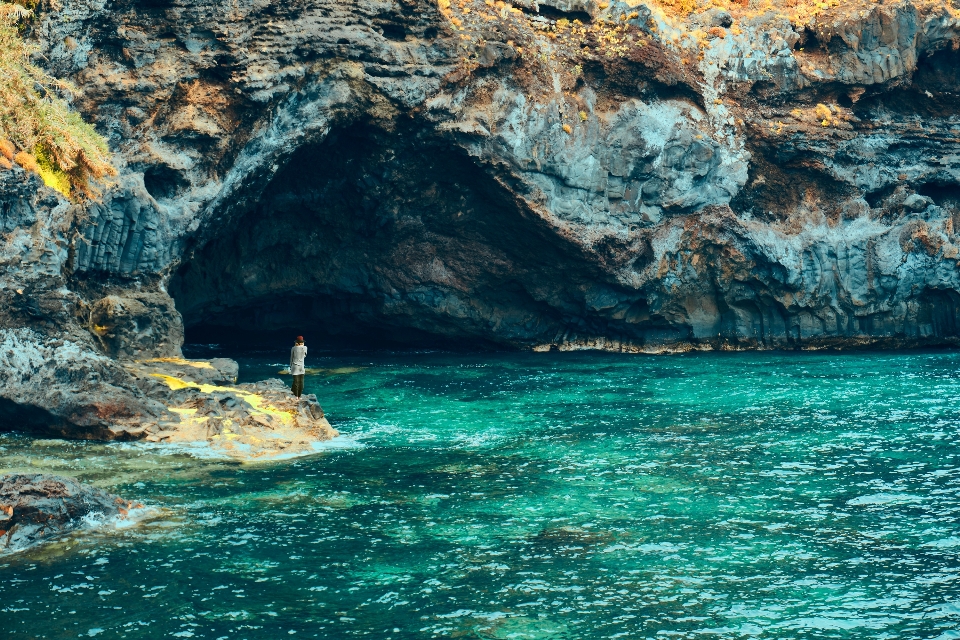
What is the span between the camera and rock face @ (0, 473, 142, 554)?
1349 centimetres

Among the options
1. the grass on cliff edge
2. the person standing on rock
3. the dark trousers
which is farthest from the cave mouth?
the dark trousers

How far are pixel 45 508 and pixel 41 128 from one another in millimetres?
12751

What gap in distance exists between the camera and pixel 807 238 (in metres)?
37.5

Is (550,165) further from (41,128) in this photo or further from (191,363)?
(41,128)

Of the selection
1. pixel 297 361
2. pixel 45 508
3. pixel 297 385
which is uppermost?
pixel 297 361

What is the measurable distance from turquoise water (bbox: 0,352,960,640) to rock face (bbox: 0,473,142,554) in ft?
1.54

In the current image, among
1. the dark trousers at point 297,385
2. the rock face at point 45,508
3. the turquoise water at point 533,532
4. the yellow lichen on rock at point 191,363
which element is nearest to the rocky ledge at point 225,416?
the yellow lichen on rock at point 191,363

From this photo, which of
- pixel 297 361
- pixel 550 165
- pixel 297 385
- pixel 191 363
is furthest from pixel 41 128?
pixel 550 165

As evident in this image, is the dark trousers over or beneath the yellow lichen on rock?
beneath

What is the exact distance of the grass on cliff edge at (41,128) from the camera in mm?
22627

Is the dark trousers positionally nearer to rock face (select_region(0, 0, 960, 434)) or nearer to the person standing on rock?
the person standing on rock

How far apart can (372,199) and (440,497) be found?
19548 mm

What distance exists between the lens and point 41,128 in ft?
76.3

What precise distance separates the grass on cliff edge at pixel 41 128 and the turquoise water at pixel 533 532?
714cm
